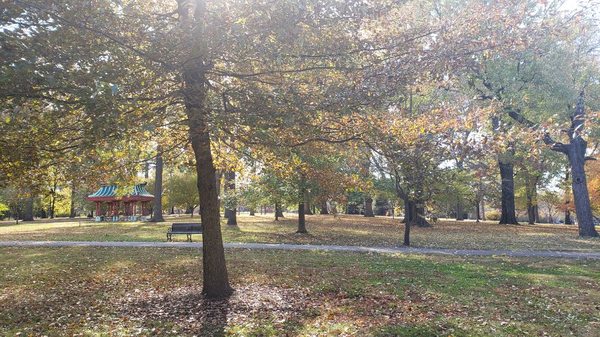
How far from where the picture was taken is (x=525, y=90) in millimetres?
22188

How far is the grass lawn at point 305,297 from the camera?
6.58m

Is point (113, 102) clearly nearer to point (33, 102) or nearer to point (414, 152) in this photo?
point (33, 102)

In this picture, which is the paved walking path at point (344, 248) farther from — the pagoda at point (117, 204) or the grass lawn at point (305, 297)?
the pagoda at point (117, 204)

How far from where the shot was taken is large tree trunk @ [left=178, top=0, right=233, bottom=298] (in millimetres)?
6469

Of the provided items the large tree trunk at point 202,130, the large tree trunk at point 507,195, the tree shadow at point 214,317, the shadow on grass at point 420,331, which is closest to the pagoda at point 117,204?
the large tree trunk at point 507,195

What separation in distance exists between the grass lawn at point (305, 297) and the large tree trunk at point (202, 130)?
569 millimetres

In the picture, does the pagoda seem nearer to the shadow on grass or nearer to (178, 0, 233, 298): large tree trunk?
(178, 0, 233, 298): large tree trunk

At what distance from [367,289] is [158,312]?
4012 mm

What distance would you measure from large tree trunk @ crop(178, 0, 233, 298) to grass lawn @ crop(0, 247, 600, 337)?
57cm

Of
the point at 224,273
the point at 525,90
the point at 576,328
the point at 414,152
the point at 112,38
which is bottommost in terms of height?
the point at 576,328

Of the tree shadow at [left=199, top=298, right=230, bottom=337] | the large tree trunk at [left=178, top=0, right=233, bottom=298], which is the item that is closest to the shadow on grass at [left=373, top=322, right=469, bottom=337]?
the tree shadow at [left=199, top=298, right=230, bottom=337]

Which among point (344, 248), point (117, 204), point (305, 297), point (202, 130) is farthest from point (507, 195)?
point (202, 130)

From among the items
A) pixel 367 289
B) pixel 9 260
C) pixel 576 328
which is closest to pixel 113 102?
pixel 367 289

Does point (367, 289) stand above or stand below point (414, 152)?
below
